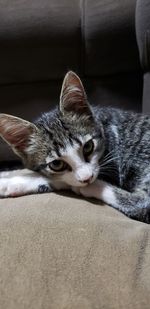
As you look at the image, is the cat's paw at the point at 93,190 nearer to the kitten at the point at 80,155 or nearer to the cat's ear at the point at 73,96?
the kitten at the point at 80,155

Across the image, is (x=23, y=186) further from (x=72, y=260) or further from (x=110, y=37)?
(x=110, y=37)

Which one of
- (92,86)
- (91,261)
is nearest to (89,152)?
(91,261)

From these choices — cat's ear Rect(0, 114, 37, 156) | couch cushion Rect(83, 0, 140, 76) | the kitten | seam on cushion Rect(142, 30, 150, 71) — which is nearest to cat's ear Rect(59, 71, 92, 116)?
the kitten

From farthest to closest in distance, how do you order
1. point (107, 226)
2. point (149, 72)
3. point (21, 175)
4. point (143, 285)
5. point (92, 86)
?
1. point (92, 86)
2. point (149, 72)
3. point (21, 175)
4. point (107, 226)
5. point (143, 285)

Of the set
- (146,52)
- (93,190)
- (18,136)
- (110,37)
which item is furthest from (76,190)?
(110,37)

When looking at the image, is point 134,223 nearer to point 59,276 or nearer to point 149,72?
point 59,276

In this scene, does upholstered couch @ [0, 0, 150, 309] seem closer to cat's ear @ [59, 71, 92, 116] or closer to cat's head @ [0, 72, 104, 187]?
cat's head @ [0, 72, 104, 187]
